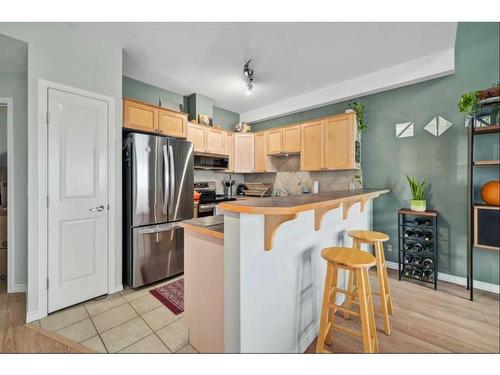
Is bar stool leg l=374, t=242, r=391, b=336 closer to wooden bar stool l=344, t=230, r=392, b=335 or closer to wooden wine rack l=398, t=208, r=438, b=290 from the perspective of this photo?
wooden bar stool l=344, t=230, r=392, b=335

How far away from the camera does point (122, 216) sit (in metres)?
2.12

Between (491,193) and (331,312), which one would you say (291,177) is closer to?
(331,312)

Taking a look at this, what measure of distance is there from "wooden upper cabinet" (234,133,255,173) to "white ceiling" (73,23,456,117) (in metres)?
1.07

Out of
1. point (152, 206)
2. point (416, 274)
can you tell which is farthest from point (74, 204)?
point (416, 274)

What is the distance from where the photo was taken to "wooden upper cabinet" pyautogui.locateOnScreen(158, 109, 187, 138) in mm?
2607

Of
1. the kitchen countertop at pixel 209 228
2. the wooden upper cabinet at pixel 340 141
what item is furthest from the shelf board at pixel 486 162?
the wooden upper cabinet at pixel 340 141

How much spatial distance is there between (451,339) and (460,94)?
38.4 inches

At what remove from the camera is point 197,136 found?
324 cm

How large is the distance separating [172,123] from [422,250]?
287 centimetres

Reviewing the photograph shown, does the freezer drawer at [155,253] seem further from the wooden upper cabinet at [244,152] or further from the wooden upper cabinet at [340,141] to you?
the wooden upper cabinet at [340,141]

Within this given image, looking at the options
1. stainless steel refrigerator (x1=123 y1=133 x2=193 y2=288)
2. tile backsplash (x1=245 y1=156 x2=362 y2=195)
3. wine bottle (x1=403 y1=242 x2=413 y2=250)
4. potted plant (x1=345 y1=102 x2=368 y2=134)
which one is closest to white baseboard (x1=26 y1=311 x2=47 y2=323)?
stainless steel refrigerator (x1=123 y1=133 x2=193 y2=288)

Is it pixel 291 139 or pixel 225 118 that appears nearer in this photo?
pixel 291 139
